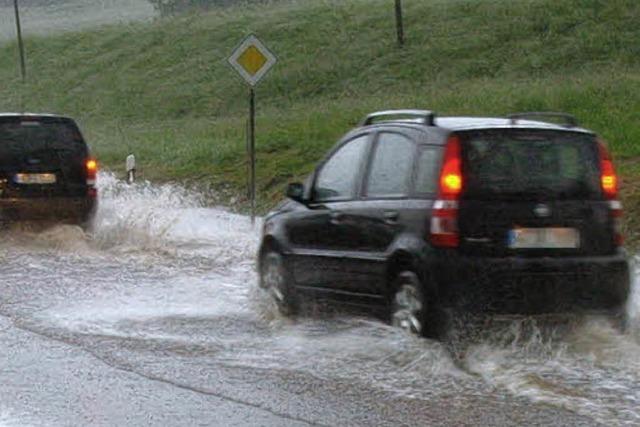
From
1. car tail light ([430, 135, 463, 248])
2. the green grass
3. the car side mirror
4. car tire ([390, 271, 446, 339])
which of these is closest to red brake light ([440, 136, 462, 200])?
car tail light ([430, 135, 463, 248])

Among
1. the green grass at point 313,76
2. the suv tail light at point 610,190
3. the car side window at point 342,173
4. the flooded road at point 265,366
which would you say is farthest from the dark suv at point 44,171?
the suv tail light at point 610,190

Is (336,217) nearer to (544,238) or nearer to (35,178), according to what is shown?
(544,238)

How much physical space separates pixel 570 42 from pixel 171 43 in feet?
86.4

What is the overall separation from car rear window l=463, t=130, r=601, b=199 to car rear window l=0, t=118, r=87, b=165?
9.80 m

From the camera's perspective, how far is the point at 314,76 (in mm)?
50156

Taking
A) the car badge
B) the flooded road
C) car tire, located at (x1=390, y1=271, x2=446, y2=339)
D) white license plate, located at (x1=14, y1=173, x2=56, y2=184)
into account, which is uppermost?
the car badge

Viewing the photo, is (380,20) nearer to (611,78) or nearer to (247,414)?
(611,78)

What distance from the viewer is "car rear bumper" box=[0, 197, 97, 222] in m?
18.3

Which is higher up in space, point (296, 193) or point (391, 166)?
point (391, 166)

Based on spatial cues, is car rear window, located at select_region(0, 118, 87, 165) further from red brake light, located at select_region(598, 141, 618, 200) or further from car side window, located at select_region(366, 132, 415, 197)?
Answer: red brake light, located at select_region(598, 141, 618, 200)

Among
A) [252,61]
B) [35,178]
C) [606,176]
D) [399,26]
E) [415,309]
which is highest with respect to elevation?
[399,26]

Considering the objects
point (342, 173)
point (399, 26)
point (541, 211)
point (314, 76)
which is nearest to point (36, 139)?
point (342, 173)

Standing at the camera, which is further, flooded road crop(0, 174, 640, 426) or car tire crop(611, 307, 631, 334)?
car tire crop(611, 307, 631, 334)

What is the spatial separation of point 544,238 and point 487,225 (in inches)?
16.1
